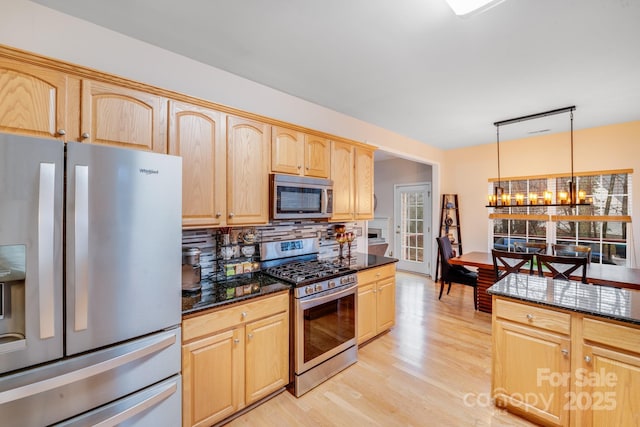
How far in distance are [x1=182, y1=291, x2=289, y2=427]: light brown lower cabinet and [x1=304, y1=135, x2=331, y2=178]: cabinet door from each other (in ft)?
4.08

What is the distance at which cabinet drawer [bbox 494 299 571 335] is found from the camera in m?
1.65

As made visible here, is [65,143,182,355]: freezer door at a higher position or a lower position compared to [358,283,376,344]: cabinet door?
higher

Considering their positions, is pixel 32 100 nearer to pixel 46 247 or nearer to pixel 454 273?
pixel 46 247

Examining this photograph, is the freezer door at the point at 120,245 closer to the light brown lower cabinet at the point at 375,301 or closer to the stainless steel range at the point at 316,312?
the stainless steel range at the point at 316,312

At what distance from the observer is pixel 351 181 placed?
10.2 ft

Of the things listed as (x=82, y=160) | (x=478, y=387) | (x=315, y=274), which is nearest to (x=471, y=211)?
(x=478, y=387)

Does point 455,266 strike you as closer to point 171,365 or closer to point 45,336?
point 171,365

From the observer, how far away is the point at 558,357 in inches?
65.5

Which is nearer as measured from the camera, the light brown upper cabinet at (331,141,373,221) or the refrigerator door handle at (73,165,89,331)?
the refrigerator door handle at (73,165,89,331)

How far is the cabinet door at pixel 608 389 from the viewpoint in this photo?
143 centimetres

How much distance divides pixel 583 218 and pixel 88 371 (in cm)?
594


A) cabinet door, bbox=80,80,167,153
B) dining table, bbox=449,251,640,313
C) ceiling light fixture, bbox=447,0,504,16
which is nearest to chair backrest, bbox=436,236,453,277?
dining table, bbox=449,251,640,313

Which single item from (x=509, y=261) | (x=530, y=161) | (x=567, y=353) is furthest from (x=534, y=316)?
(x=530, y=161)

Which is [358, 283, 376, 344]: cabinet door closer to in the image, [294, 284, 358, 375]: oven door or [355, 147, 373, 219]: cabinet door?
[294, 284, 358, 375]: oven door
